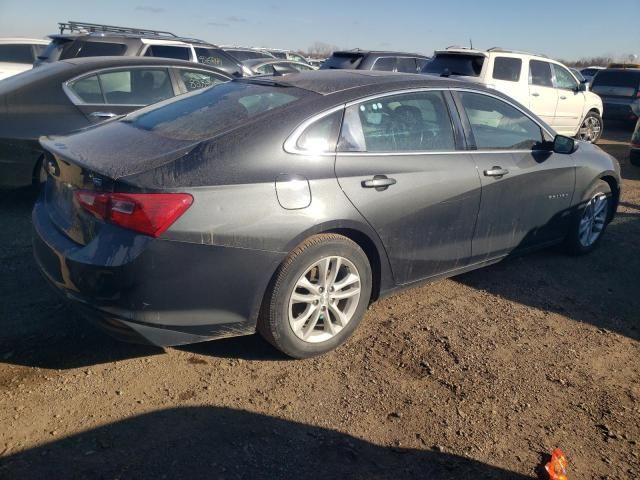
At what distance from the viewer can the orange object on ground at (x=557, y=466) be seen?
8.34 ft

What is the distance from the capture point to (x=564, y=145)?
182 inches

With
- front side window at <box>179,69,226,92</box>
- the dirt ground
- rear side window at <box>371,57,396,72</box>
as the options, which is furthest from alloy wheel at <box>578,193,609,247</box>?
rear side window at <box>371,57,396,72</box>

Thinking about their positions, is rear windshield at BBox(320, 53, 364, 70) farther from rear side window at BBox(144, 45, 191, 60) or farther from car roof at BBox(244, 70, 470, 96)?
car roof at BBox(244, 70, 470, 96)

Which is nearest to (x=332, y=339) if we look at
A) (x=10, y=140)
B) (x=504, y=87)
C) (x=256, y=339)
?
(x=256, y=339)

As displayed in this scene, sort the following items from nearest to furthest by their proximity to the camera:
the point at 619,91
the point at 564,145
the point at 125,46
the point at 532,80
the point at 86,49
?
the point at 564,145, the point at 86,49, the point at 125,46, the point at 532,80, the point at 619,91

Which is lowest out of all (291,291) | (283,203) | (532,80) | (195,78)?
(291,291)

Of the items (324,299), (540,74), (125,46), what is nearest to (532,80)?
(540,74)

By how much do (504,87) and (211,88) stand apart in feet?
25.9

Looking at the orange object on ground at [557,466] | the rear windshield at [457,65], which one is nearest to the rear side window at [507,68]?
the rear windshield at [457,65]

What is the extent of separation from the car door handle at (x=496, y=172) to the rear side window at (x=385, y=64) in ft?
28.1

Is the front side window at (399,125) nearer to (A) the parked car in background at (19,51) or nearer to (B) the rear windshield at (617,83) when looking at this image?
(A) the parked car in background at (19,51)

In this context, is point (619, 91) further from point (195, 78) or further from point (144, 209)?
point (144, 209)

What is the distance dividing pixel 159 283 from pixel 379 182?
1.45 meters

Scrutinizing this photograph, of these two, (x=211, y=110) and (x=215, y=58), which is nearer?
(x=211, y=110)
